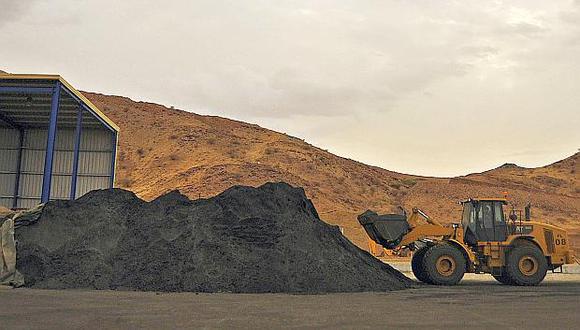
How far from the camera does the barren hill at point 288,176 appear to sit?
174ft

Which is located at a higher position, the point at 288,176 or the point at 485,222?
the point at 288,176

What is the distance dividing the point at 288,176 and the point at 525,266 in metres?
36.8

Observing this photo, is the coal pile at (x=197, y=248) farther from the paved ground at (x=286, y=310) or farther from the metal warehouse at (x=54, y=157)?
the metal warehouse at (x=54, y=157)

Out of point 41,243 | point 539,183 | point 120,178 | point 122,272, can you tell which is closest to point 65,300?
point 122,272

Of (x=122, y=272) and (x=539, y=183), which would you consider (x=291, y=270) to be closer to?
(x=122, y=272)

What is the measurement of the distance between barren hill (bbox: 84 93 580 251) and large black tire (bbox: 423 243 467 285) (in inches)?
959

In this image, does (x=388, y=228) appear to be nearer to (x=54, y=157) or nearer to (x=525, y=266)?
(x=525, y=266)

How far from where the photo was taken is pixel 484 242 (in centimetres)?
1883

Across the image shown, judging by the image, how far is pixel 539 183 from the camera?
70562 mm

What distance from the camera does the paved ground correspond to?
966 centimetres

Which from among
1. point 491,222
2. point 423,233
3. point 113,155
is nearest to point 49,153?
point 113,155

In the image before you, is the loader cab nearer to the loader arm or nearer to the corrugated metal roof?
the loader arm

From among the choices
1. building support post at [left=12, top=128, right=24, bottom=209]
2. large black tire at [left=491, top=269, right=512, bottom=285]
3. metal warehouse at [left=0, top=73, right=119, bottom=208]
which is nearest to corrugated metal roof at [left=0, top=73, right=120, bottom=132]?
metal warehouse at [left=0, top=73, right=119, bottom=208]

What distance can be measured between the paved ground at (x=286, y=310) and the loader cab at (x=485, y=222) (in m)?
3.45
